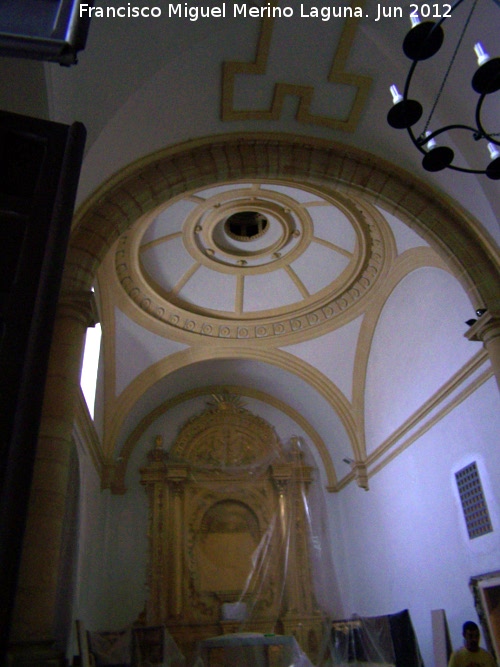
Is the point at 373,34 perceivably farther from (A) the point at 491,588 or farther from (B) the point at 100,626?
(B) the point at 100,626

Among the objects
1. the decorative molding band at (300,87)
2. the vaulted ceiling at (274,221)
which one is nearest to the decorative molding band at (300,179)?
the vaulted ceiling at (274,221)

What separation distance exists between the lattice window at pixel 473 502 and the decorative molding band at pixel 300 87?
13.9ft

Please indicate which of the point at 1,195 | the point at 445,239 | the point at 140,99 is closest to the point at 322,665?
the point at 445,239

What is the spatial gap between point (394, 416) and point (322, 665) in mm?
3873

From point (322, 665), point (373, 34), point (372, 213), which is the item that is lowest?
point (322, 665)

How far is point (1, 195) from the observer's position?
1.52m

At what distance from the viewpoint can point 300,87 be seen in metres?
5.27

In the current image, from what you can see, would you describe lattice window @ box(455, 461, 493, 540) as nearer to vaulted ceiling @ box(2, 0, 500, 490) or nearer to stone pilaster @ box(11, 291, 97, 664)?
vaulted ceiling @ box(2, 0, 500, 490)

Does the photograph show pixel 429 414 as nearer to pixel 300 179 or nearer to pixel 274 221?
pixel 300 179

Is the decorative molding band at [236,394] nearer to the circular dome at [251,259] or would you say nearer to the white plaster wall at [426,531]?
the white plaster wall at [426,531]

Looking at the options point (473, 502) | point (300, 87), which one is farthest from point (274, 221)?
point (473, 502)

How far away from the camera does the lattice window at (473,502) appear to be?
6.00 meters

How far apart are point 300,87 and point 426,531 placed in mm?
5932

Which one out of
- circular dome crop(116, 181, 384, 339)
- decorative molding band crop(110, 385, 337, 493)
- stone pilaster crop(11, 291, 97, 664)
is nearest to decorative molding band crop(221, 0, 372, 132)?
circular dome crop(116, 181, 384, 339)
